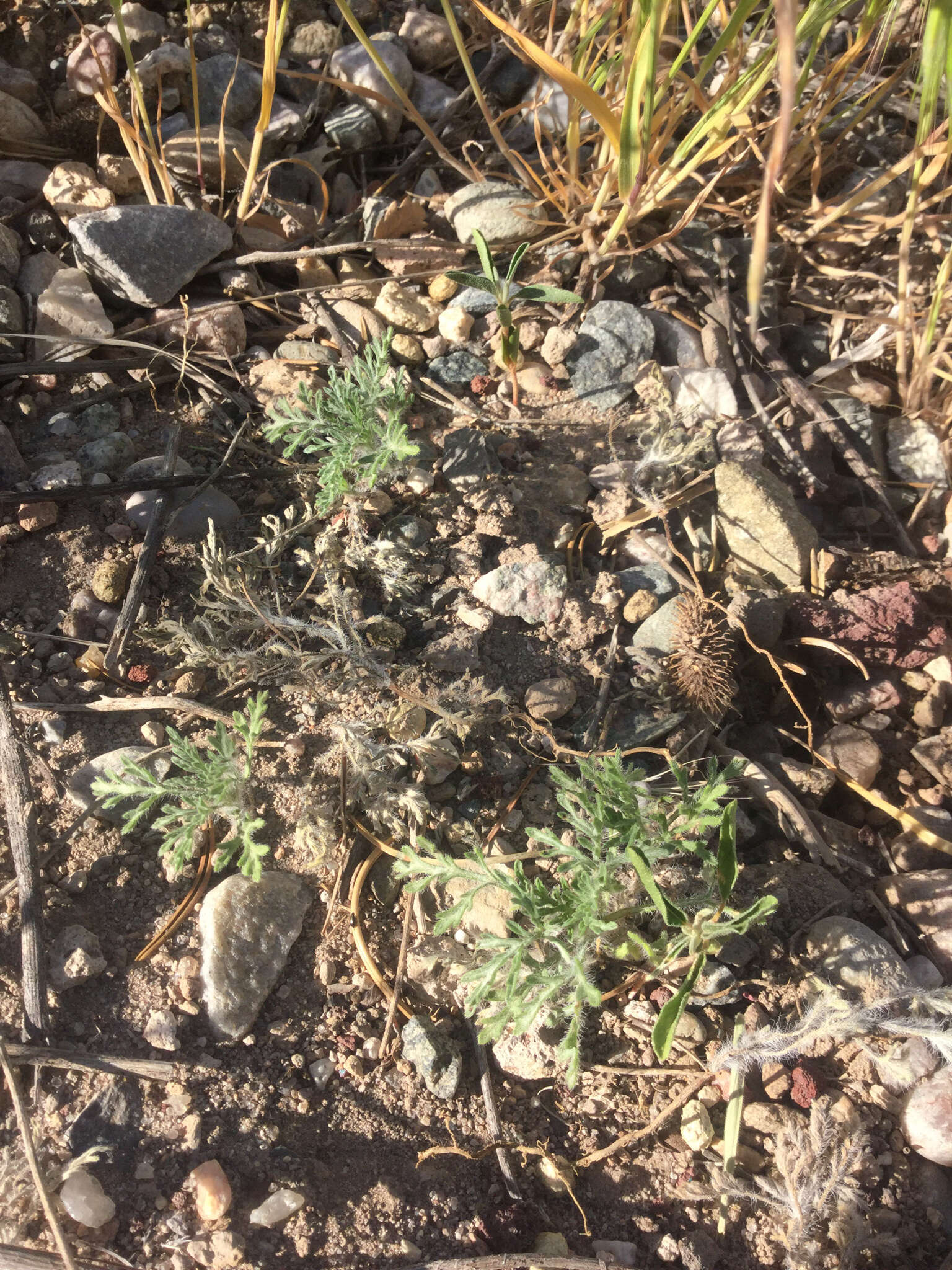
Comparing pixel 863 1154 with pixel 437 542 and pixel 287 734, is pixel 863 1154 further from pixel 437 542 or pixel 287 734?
pixel 437 542

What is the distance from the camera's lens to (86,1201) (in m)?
1.75

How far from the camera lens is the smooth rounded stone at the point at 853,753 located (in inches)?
97.7

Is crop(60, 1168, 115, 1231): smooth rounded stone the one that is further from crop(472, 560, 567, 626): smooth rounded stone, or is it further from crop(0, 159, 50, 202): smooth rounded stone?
crop(0, 159, 50, 202): smooth rounded stone

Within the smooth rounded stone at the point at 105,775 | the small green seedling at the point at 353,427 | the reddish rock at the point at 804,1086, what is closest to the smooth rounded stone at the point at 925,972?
the reddish rock at the point at 804,1086

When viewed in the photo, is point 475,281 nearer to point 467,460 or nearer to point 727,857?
point 467,460

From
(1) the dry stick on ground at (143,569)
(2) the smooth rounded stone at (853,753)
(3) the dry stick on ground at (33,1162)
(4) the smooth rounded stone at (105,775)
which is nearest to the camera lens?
(3) the dry stick on ground at (33,1162)

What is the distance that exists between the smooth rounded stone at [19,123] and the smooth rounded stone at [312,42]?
0.92 meters

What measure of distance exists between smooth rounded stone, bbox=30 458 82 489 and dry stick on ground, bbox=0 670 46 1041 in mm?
594

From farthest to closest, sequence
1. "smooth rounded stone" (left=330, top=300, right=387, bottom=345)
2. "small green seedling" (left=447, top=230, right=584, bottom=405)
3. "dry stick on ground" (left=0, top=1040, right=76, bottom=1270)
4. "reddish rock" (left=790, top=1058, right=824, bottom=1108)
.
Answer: "smooth rounded stone" (left=330, top=300, right=387, bottom=345), "small green seedling" (left=447, top=230, right=584, bottom=405), "reddish rock" (left=790, top=1058, right=824, bottom=1108), "dry stick on ground" (left=0, top=1040, right=76, bottom=1270)

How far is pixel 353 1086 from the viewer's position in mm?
1991

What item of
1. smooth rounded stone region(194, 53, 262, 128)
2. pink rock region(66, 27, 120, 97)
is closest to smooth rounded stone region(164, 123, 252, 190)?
smooth rounded stone region(194, 53, 262, 128)

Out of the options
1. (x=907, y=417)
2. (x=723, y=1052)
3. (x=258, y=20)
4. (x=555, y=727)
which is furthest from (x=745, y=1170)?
(x=258, y=20)

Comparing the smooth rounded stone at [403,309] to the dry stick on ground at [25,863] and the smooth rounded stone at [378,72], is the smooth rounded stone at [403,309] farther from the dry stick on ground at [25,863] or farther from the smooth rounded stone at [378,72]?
the dry stick on ground at [25,863]

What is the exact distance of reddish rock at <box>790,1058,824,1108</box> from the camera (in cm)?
204
